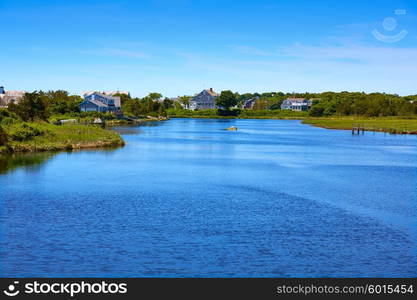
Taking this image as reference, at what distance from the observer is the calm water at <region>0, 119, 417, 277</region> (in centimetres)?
2470

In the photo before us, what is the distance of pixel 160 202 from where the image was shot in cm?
3806

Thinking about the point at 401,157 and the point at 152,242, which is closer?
the point at 152,242

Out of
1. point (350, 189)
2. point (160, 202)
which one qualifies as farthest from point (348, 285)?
point (350, 189)

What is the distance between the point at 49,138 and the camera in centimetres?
7431

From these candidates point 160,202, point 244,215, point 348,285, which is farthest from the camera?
point 160,202

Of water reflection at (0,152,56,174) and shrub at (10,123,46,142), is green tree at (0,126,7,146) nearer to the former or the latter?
shrub at (10,123,46,142)

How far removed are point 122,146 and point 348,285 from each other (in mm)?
63272

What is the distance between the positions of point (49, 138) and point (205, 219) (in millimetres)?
47036

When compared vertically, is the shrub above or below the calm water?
above

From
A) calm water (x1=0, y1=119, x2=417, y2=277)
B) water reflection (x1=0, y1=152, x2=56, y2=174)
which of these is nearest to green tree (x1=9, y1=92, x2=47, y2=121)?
water reflection (x1=0, y1=152, x2=56, y2=174)

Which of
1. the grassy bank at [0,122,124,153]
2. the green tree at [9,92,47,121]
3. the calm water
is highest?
the green tree at [9,92,47,121]

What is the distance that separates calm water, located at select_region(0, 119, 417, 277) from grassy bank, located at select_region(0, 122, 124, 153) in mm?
8488

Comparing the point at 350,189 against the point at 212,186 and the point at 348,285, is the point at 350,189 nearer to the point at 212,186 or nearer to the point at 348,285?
the point at 212,186

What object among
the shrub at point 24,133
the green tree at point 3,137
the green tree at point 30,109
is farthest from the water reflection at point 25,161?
the green tree at point 30,109
